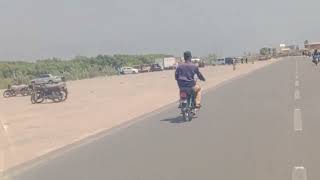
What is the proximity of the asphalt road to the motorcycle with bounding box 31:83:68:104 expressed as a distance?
568 inches

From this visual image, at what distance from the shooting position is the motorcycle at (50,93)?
3190 cm

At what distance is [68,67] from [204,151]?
12140cm

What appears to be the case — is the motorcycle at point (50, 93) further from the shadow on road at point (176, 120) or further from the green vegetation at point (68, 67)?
the green vegetation at point (68, 67)

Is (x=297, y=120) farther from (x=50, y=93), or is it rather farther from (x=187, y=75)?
(x=50, y=93)

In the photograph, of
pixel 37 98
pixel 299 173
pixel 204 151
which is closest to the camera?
pixel 299 173

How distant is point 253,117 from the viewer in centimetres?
1714

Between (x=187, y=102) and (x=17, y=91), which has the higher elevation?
(x=187, y=102)

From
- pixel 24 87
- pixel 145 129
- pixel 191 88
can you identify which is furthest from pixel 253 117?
pixel 24 87

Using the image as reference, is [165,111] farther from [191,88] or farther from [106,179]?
[106,179]

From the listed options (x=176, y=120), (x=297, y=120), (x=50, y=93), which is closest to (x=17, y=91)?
(x=50, y=93)

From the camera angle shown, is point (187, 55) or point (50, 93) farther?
point (50, 93)

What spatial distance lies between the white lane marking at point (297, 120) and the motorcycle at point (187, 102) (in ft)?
9.09

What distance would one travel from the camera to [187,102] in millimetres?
17359

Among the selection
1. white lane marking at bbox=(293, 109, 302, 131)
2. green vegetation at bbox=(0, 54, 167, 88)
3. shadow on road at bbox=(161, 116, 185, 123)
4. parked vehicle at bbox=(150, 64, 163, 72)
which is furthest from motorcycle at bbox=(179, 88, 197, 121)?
parked vehicle at bbox=(150, 64, 163, 72)
